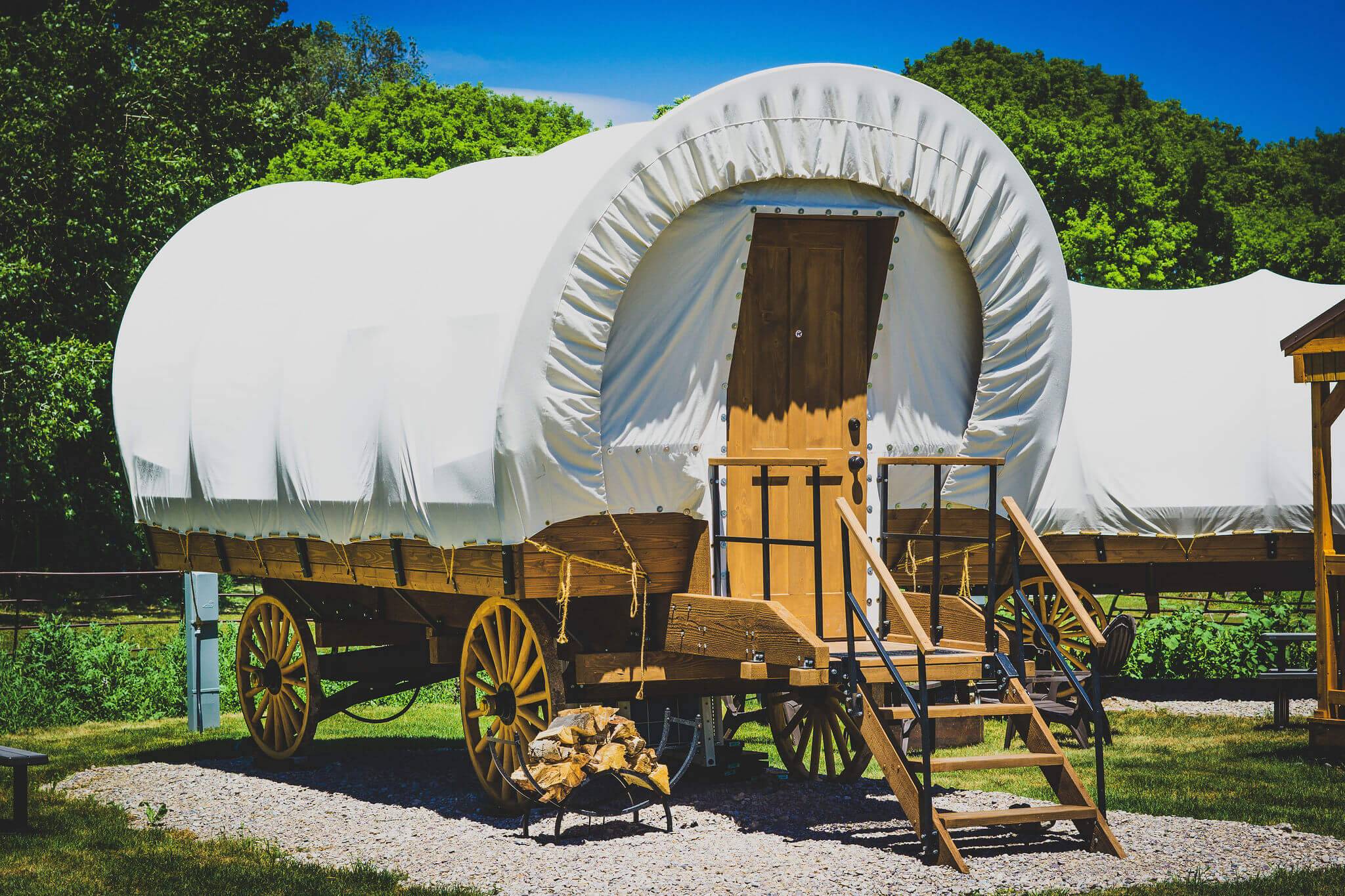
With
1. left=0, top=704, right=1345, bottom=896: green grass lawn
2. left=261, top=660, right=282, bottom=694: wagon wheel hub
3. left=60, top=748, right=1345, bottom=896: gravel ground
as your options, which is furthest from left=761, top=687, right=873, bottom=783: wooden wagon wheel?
left=261, top=660, right=282, bottom=694: wagon wheel hub

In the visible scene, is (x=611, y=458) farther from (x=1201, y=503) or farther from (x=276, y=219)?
(x=1201, y=503)

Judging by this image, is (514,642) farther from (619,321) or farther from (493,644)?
(619,321)

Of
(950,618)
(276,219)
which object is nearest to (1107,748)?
(950,618)

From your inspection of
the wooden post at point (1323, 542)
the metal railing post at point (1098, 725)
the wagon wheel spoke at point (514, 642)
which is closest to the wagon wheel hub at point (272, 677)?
the wagon wheel spoke at point (514, 642)

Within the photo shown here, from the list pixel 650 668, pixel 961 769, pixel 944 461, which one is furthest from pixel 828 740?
pixel 961 769

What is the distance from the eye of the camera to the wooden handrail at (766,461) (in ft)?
27.3

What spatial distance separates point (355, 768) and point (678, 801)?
3241 millimetres

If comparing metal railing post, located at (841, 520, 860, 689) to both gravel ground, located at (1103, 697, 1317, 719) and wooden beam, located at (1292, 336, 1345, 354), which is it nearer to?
wooden beam, located at (1292, 336, 1345, 354)

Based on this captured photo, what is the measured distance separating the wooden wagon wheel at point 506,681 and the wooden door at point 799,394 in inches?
48.7

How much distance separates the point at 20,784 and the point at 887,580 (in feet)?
17.9

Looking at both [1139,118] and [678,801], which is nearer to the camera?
[678,801]

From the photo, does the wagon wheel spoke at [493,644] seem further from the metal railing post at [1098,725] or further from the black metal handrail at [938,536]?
the metal railing post at [1098,725]

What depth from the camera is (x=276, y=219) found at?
464 inches

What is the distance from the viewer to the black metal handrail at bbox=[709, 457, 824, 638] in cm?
826
